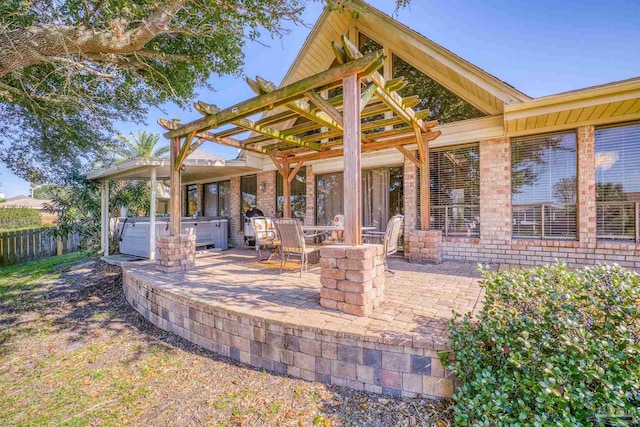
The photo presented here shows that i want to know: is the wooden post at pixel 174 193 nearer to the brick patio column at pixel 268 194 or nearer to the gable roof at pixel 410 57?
the gable roof at pixel 410 57

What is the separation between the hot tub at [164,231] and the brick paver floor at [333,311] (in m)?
1.80

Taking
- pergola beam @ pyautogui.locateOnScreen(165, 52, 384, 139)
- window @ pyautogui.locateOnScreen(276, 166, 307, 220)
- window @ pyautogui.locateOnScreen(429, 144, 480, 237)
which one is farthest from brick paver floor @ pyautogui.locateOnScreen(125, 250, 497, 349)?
window @ pyautogui.locateOnScreen(276, 166, 307, 220)

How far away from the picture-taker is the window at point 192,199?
10852mm

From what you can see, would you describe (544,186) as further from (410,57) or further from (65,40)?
(65,40)

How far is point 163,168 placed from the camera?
671 centimetres

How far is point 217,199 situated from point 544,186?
9617mm

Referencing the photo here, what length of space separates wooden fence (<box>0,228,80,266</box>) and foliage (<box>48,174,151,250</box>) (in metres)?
0.86

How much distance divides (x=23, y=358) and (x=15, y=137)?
684 cm

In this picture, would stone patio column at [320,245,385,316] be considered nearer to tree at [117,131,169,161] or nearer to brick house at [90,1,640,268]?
brick house at [90,1,640,268]

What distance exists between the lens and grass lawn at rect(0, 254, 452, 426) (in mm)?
2086

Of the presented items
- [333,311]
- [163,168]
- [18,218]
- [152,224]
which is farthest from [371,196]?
[18,218]

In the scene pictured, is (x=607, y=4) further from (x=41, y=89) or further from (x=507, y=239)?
(x=41, y=89)

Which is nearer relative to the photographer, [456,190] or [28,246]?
[456,190]

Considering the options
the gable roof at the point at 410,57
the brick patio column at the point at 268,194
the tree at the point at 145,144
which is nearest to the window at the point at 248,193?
the brick patio column at the point at 268,194
